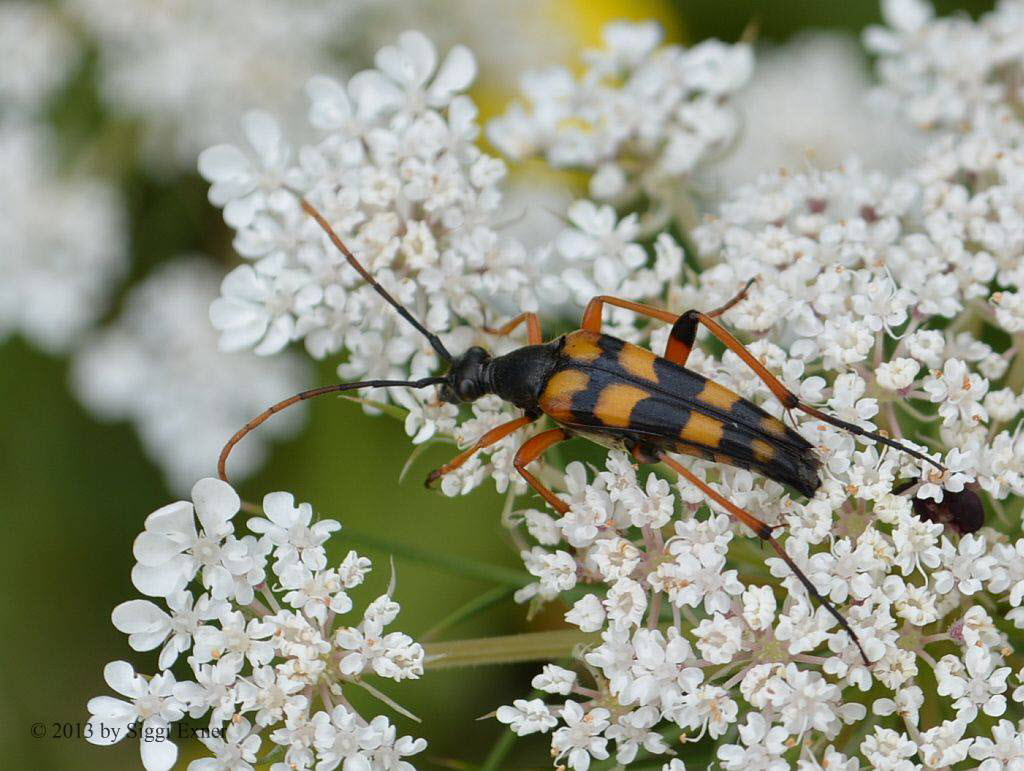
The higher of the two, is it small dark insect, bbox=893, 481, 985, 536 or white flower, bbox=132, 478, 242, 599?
small dark insect, bbox=893, 481, 985, 536

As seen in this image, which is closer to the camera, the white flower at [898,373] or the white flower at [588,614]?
the white flower at [588,614]

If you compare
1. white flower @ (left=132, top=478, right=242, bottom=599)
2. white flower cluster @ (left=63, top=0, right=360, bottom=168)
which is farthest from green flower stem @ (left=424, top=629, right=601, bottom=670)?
white flower cluster @ (left=63, top=0, right=360, bottom=168)

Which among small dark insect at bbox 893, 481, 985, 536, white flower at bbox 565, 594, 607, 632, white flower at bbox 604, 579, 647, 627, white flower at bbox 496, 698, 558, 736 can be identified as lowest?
white flower at bbox 496, 698, 558, 736

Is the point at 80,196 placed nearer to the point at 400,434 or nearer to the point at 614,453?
the point at 400,434

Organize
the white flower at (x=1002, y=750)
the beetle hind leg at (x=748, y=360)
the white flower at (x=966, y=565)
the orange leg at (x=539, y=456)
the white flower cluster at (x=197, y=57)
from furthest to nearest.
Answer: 1. the white flower cluster at (x=197, y=57)
2. the orange leg at (x=539, y=456)
3. the beetle hind leg at (x=748, y=360)
4. the white flower at (x=966, y=565)
5. the white flower at (x=1002, y=750)

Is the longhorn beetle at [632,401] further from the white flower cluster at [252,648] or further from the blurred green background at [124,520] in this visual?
the blurred green background at [124,520]

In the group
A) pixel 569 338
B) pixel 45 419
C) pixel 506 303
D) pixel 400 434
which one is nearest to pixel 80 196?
pixel 45 419

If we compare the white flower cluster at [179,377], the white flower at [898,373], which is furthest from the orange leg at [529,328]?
the white flower cluster at [179,377]

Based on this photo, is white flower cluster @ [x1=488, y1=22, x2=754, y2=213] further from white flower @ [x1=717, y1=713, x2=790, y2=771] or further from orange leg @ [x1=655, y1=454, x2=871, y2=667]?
white flower @ [x1=717, y1=713, x2=790, y2=771]
